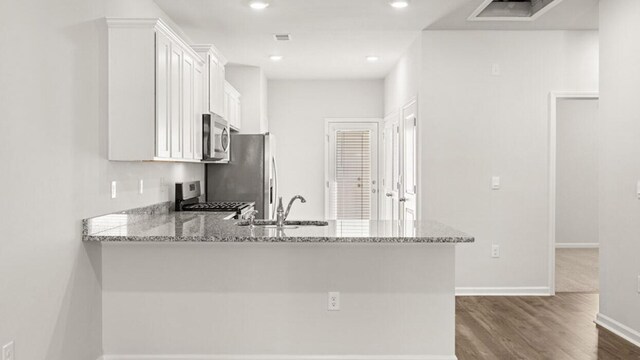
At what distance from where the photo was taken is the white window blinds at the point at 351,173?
8406mm

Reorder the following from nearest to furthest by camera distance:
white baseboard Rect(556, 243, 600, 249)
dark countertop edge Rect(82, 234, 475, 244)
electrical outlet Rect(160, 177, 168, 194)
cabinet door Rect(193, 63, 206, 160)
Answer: dark countertop edge Rect(82, 234, 475, 244), cabinet door Rect(193, 63, 206, 160), electrical outlet Rect(160, 177, 168, 194), white baseboard Rect(556, 243, 600, 249)

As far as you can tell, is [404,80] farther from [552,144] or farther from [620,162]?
[620,162]

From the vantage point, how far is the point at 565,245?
27.7ft

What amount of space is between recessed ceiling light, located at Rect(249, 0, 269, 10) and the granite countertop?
177cm

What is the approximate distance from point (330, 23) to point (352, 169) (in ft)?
11.8

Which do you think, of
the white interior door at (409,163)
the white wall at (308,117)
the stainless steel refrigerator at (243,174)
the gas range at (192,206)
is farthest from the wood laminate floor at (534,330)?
the white wall at (308,117)

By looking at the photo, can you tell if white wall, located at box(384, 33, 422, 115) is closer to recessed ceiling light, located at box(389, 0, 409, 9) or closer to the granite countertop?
recessed ceiling light, located at box(389, 0, 409, 9)

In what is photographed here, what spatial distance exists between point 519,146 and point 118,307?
3.87 meters

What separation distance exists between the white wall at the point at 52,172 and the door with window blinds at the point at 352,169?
5076 millimetres

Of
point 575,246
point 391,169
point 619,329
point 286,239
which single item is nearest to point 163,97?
point 286,239

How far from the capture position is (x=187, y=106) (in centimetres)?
410

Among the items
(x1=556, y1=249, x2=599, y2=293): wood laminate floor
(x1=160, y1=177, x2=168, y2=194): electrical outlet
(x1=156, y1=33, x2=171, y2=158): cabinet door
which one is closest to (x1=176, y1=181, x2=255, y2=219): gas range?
(x1=160, y1=177, x2=168, y2=194): electrical outlet

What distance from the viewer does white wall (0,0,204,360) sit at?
2430 mm

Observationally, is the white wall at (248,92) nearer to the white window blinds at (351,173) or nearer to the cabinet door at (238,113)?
the cabinet door at (238,113)
